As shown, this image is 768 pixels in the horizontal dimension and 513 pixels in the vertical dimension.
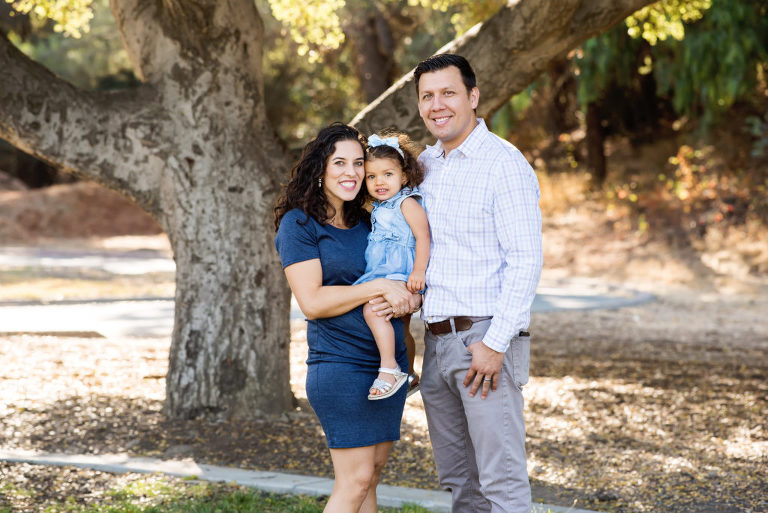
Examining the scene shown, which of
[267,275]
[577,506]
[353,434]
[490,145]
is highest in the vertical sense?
[490,145]

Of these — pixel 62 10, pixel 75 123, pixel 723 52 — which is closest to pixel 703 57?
pixel 723 52

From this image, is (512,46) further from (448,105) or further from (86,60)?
(86,60)

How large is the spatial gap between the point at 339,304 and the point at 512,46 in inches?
120

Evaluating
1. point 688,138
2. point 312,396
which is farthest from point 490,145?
point 688,138

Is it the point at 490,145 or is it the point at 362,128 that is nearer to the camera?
the point at 490,145

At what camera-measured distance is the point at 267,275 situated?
19.2 ft

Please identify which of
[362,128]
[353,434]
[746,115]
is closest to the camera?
[353,434]

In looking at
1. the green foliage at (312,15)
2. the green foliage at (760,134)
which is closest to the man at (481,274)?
the green foliage at (312,15)

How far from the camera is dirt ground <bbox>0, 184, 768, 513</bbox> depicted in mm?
4879

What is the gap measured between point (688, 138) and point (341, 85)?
374 inches

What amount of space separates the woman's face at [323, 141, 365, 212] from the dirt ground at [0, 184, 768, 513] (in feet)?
7.61

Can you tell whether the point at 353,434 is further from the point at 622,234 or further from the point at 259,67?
the point at 622,234

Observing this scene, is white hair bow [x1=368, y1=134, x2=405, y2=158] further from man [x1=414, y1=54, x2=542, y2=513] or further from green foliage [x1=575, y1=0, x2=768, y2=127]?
green foliage [x1=575, y1=0, x2=768, y2=127]

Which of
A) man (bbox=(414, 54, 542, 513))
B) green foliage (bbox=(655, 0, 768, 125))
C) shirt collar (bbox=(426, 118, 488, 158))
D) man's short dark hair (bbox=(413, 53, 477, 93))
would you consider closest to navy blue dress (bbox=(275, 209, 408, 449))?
man (bbox=(414, 54, 542, 513))
